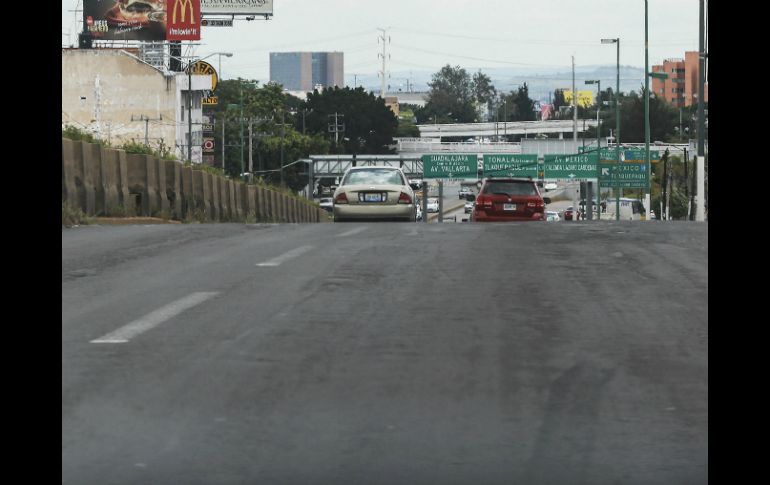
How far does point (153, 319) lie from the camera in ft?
33.9

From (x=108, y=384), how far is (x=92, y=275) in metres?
6.00

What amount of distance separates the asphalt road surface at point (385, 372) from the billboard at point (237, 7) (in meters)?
103

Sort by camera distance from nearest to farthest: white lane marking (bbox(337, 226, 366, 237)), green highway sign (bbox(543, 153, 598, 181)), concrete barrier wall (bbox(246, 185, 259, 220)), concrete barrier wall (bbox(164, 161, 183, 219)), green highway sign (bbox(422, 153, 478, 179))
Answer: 1. white lane marking (bbox(337, 226, 366, 237))
2. concrete barrier wall (bbox(164, 161, 183, 219))
3. concrete barrier wall (bbox(246, 185, 259, 220))
4. green highway sign (bbox(422, 153, 478, 179))
5. green highway sign (bbox(543, 153, 598, 181))

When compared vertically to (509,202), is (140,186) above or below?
above

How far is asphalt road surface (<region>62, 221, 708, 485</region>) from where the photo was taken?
6.41 meters

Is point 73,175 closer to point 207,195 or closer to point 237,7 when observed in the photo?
point 207,195

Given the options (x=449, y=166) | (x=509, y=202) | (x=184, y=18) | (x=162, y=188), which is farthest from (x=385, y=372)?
(x=184, y=18)

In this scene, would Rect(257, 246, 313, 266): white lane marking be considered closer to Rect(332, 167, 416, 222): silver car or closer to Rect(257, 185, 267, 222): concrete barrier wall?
Rect(332, 167, 416, 222): silver car

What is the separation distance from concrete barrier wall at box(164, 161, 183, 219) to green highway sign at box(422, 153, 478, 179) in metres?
50.5

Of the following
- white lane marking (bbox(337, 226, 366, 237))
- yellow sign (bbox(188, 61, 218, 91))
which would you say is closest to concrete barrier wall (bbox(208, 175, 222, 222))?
white lane marking (bbox(337, 226, 366, 237))

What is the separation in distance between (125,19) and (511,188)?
7809 centimetres

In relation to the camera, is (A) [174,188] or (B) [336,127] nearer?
(A) [174,188]

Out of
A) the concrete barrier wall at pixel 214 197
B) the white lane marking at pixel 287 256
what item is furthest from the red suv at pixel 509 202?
the white lane marking at pixel 287 256
